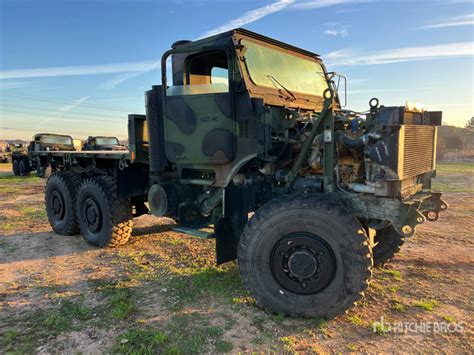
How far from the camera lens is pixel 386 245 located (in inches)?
182

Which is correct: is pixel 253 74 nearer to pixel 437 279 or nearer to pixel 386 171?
pixel 386 171

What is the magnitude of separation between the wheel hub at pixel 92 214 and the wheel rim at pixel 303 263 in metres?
3.64

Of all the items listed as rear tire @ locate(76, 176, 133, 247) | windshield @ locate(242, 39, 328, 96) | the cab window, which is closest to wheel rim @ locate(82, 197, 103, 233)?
rear tire @ locate(76, 176, 133, 247)

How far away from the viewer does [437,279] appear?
437cm

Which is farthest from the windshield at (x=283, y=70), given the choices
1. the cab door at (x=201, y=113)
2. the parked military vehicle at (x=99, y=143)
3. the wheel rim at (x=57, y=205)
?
the parked military vehicle at (x=99, y=143)

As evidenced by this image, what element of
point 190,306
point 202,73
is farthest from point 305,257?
point 202,73

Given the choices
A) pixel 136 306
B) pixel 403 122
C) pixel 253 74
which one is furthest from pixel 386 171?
pixel 136 306

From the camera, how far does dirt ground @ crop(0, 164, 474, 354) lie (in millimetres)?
3072

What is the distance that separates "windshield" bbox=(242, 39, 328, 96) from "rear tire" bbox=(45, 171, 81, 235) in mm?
4283

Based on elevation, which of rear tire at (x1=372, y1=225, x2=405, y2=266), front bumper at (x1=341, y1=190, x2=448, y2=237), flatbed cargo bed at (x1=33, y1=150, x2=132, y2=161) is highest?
flatbed cargo bed at (x1=33, y1=150, x2=132, y2=161)

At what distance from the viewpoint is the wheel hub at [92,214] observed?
6.06m

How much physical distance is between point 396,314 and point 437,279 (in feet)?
3.95

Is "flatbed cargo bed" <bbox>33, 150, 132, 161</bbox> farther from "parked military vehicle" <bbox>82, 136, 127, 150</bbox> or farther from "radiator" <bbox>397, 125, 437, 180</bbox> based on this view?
"parked military vehicle" <bbox>82, 136, 127, 150</bbox>

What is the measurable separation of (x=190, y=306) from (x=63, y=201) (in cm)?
433
